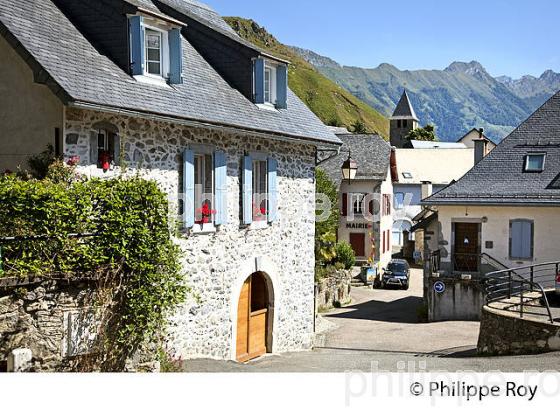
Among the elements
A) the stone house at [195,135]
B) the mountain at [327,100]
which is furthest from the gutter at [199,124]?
the mountain at [327,100]

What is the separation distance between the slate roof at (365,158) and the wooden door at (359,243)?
3284 millimetres

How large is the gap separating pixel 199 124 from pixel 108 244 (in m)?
3.47

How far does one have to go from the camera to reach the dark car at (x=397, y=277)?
3216 centimetres

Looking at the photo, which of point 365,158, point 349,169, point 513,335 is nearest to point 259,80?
point 513,335

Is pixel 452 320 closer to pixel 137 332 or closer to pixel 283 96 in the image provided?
pixel 283 96

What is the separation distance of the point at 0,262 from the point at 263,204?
7.20m

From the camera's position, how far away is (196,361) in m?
12.2

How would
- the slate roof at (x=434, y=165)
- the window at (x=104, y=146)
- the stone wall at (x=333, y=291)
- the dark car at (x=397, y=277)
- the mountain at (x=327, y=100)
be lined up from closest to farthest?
the window at (x=104, y=146)
the stone wall at (x=333, y=291)
the dark car at (x=397, y=277)
the slate roof at (x=434, y=165)
the mountain at (x=327, y=100)

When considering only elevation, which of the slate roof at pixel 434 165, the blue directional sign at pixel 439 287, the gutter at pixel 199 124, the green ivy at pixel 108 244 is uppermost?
the slate roof at pixel 434 165

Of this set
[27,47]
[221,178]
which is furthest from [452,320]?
[27,47]

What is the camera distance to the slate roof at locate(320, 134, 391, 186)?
39.6 metres

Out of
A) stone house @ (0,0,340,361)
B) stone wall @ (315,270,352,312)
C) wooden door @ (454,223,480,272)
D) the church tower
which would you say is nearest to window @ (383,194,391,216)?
stone wall @ (315,270,352,312)

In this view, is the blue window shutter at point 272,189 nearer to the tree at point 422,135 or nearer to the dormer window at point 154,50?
the dormer window at point 154,50

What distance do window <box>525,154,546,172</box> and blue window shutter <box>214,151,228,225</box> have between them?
12778 mm
